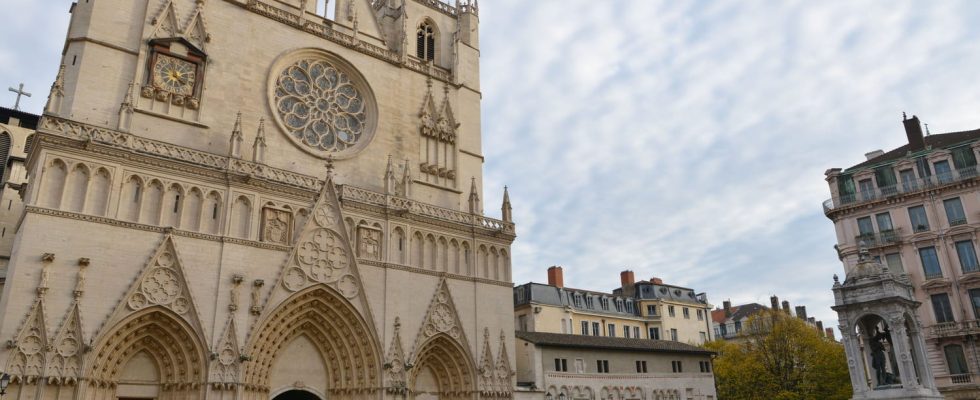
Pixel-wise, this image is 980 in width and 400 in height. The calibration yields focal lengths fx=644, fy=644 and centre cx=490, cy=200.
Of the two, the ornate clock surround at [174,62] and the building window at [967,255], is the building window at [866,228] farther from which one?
the ornate clock surround at [174,62]

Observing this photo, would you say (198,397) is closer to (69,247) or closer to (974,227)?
(69,247)

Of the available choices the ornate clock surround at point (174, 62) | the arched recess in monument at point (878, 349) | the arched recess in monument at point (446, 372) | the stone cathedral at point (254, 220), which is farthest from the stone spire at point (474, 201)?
the arched recess in monument at point (878, 349)

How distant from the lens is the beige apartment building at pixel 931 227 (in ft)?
102

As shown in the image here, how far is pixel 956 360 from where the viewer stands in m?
31.0

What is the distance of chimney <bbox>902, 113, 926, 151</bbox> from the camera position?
36781mm

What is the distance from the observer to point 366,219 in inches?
958

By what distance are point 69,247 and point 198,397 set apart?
5546 mm

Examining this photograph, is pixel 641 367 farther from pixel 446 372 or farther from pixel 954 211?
pixel 954 211

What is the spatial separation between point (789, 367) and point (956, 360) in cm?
804

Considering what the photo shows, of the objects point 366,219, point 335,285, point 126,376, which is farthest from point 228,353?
point 366,219

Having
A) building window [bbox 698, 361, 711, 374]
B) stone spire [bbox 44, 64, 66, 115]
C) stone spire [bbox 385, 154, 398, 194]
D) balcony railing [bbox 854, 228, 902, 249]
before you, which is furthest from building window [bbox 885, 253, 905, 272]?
stone spire [bbox 44, 64, 66, 115]

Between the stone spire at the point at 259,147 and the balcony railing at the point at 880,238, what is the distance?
31.1 metres

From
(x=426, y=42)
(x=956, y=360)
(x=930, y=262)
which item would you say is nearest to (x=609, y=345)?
(x=956, y=360)

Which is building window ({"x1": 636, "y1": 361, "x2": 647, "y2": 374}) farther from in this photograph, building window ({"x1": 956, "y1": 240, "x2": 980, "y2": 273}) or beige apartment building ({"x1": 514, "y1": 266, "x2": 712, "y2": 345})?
building window ({"x1": 956, "y1": 240, "x2": 980, "y2": 273})
